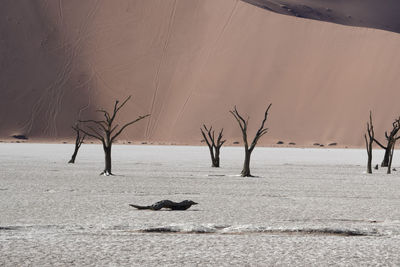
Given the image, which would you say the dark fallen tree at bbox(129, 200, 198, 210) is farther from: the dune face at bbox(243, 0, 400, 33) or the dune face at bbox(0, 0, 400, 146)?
the dune face at bbox(243, 0, 400, 33)

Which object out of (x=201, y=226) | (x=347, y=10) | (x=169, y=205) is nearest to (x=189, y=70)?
(x=347, y=10)

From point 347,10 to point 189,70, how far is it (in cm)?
2678

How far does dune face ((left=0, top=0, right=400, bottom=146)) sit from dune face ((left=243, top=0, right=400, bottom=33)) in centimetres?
423

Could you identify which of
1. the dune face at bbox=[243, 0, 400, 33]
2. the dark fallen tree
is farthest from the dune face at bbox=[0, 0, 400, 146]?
the dark fallen tree

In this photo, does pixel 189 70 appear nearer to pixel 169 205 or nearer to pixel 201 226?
pixel 169 205

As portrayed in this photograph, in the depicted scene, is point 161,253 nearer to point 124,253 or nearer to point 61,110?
point 124,253

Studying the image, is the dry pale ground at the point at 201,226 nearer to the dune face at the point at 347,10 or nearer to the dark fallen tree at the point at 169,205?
the dark fallen tree at the point at 169,205

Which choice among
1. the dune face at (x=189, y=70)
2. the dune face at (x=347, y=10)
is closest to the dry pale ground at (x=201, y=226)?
the dune face at (x=189, y=70)

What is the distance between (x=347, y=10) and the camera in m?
99.4

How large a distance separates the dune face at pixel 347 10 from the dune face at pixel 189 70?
423 centimetres

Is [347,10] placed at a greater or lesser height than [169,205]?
greater

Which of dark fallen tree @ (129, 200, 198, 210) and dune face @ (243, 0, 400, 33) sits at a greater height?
dune face @ (243, 0, 400, 33)

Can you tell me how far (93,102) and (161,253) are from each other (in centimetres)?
7481

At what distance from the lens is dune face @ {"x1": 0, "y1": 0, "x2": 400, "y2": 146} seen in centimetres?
7969
